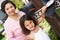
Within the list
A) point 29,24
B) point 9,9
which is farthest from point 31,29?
point 9,9

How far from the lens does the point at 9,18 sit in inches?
62.4

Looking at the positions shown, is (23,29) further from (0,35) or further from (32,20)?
(0,35)

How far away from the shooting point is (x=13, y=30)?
5.24ft

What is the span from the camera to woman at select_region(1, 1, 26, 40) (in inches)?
61.6

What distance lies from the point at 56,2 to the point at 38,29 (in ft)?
0.67

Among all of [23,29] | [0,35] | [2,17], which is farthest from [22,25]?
[0,35]

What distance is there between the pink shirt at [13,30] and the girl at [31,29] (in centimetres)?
3

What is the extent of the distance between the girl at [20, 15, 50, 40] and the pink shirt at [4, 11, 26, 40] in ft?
0.11

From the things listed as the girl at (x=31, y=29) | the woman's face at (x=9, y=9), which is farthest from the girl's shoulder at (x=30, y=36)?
the woman's face at (x=9, y=9)

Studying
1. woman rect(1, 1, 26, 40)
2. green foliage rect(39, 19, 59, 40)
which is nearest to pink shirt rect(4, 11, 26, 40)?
woman rect(1, 1, 26, 40)

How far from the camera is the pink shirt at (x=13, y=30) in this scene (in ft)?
5.21

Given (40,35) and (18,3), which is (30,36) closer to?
(40,35)

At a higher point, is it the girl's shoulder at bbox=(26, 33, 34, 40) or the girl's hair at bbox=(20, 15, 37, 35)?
the girl's hair at bbox=(20, 15, 37, 35)

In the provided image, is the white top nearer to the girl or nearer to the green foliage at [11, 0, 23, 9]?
the girl
